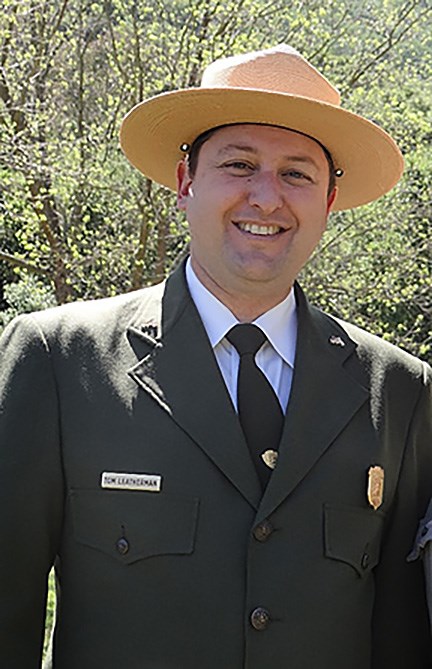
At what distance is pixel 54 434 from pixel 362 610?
2.70 feet

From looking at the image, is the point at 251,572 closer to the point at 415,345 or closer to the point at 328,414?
the point at 328,414

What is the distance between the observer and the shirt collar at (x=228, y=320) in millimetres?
2543

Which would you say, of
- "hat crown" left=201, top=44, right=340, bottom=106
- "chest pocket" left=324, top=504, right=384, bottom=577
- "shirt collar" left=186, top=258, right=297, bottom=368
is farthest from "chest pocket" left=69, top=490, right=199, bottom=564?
"hat crown" left=201, top=44, right=340, bottom=106

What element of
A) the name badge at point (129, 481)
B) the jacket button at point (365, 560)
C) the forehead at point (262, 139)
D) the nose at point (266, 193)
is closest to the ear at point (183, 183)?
the forehead at point (262, 139)

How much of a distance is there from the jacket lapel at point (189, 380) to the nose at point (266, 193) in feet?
0.97

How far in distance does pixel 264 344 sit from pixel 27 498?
0.68 m

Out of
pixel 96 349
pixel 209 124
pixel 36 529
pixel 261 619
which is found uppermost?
pixel 209 124

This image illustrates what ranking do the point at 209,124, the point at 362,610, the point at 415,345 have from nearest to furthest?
the point at 362,610 < the point at 209,124 < the point at 415,345

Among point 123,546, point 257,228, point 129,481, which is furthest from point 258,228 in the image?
point 123,546

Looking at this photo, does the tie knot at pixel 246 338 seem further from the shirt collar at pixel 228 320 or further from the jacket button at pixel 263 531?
the jacket button at pixel 263 531

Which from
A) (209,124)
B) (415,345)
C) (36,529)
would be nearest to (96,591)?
(36,529)

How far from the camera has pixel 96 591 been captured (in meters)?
2.31

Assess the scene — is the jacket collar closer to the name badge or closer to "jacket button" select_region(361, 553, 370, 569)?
the name badge

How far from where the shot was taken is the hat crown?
2.54m
